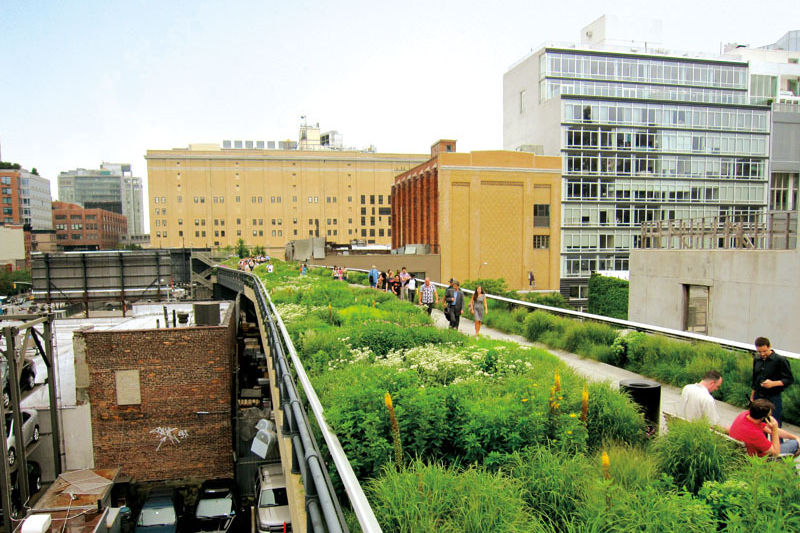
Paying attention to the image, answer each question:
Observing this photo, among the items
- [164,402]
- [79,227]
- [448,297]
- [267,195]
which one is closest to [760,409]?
[448,297]

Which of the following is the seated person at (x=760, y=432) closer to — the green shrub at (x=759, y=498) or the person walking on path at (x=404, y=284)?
the green shrub at (x=759, y=498)

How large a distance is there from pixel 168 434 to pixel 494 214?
4364 centimetres

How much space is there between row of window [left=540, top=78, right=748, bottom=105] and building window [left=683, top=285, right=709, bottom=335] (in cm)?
4631

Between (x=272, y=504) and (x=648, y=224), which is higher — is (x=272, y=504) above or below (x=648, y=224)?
below

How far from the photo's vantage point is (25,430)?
17.5 metres

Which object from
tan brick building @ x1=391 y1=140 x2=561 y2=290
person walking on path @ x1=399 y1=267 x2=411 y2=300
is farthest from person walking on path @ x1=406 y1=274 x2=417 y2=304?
tan brick building @ x1=391 y1=140 x2=561 y2=290

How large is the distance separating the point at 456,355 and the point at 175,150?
110 meters

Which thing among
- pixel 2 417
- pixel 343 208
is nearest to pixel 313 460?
pixel 2 417

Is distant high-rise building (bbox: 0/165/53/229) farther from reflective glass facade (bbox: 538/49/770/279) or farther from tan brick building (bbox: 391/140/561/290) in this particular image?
reflective glass facade (bbox: 538/49/770/279)

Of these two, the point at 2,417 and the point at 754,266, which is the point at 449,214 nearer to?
the point at 754,266

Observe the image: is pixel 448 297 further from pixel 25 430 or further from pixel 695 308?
pixel 25 430

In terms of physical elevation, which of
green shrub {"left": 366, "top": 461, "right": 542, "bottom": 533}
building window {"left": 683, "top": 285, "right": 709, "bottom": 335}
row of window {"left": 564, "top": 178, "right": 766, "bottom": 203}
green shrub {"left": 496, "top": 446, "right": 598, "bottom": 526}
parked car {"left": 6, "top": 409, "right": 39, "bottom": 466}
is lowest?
parked car {"left": 6, "top": 409, "right": 39, "bottom": 466}

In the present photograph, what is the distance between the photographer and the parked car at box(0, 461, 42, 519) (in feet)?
52.6

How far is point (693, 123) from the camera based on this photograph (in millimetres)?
63781
